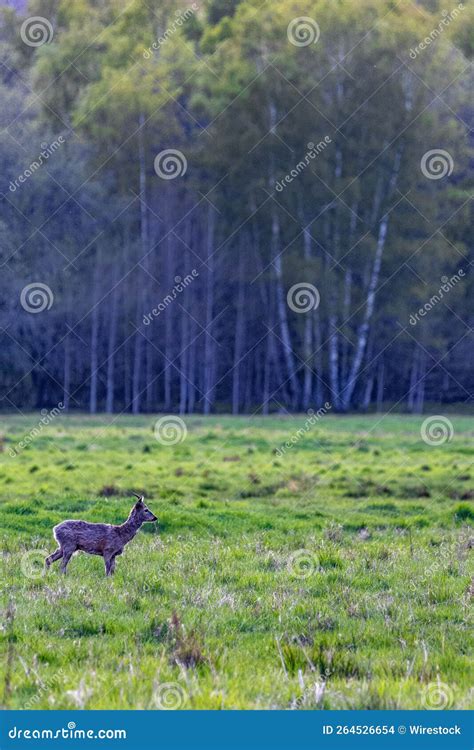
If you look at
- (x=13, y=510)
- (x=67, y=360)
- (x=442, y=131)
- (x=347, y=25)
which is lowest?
(x=13, y=510)

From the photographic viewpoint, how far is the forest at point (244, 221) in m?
48.0

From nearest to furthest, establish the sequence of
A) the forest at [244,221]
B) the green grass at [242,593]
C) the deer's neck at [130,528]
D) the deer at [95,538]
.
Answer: the green grass at [242,593]
the deer at [95,538]
the deer's neck at [130,528]
the forest at [244,221]

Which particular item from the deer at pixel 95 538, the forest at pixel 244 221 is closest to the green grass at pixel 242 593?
the deer at pixel 95 538

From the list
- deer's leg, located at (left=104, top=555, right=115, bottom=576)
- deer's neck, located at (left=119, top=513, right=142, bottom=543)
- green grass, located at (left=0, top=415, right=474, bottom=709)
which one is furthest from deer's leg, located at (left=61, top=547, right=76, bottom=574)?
deer's neck, located at (left=119, top=513, right=142, bottom=543)

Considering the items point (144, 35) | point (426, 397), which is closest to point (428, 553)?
point (426, 397)

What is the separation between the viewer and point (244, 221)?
48812 millimetres

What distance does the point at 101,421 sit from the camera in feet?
126

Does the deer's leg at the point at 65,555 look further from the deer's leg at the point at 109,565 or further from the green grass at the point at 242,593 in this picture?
the deer's leg at the point at 109,565

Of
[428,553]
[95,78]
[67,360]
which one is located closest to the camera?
[428,553]

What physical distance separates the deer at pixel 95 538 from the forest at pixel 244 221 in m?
35.9

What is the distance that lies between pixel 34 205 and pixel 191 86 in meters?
10.8

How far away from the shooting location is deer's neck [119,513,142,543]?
1041cm

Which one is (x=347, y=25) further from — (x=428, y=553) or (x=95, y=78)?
(x=428, y=553)

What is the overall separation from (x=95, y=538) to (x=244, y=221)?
39.8 meters
